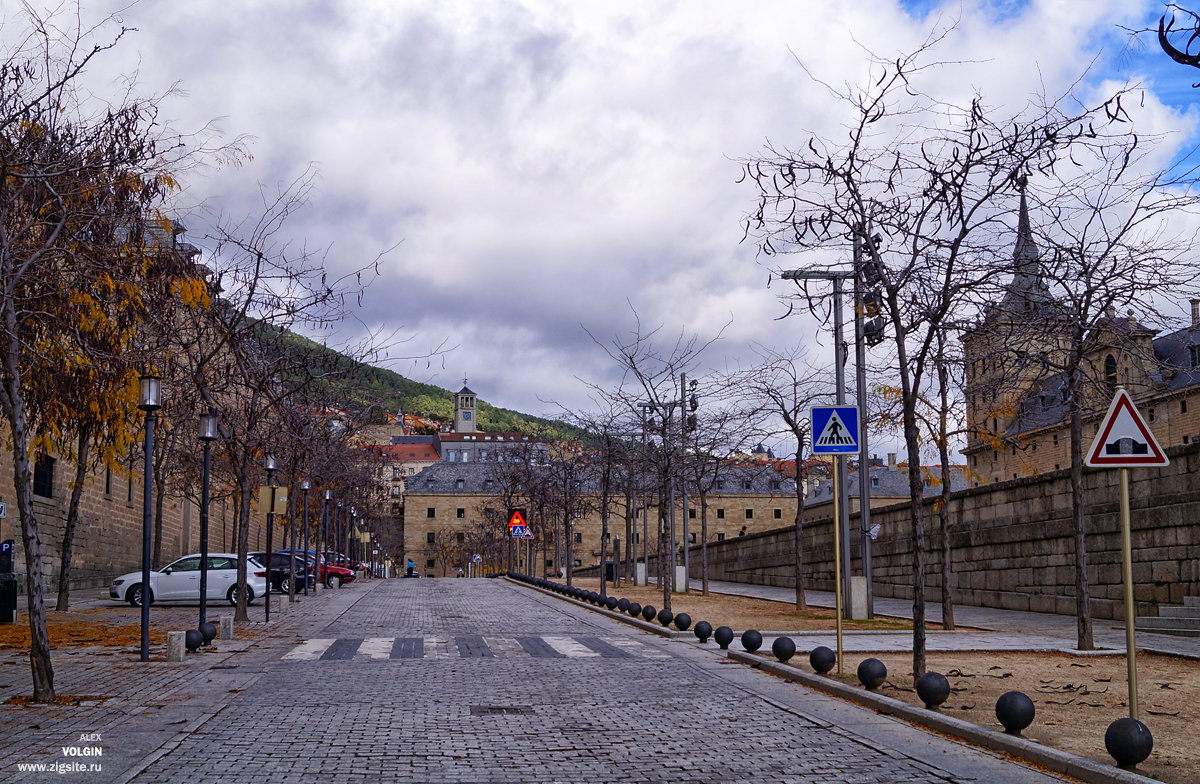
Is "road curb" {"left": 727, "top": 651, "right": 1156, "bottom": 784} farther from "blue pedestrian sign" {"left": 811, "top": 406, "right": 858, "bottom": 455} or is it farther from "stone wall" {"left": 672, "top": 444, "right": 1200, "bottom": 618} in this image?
"stone wall" {"left": 672, "top": 444, "right": 1200, "bottom": 618}

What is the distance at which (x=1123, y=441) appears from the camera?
8.03m

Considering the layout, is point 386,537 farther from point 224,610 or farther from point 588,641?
point 588,641

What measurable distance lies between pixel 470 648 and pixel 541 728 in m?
7.74

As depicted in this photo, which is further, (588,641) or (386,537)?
(386,537)

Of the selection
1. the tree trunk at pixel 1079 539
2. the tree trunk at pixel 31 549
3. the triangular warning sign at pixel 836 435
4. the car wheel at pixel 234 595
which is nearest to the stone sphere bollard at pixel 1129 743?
the triangular warning sign at pixel 836 435

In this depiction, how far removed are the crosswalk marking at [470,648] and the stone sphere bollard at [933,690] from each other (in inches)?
233

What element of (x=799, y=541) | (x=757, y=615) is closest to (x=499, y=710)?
(x=757, y=615)

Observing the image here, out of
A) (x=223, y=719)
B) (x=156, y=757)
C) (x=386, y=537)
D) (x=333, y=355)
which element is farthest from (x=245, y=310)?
(x=386, y=537)

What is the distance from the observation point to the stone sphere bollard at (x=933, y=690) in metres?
9.43

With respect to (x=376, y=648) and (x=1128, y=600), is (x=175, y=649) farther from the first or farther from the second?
(x=1128, y=600)

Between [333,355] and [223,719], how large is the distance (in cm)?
1246

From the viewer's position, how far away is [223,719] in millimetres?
9398

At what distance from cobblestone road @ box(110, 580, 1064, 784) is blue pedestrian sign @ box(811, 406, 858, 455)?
8.79 ft

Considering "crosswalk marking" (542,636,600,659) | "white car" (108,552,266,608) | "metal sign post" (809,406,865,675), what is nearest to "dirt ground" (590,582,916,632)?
"crosswalk marking" (542,636,600,659)
